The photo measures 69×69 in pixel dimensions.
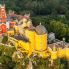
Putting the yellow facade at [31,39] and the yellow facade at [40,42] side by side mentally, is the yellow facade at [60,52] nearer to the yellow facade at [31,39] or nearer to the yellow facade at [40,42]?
the yellow facade at [40,42]

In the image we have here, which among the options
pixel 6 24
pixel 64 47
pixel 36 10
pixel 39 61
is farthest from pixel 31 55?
pixel 36 10

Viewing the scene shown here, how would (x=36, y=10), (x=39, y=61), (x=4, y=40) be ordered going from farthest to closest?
(x=36, y=10) < (x=4, y=40) < (x=39, y=61)

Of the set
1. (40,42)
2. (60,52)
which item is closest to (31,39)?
(40,42)

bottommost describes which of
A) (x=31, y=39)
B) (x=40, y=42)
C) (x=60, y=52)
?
(x=60, y=52)

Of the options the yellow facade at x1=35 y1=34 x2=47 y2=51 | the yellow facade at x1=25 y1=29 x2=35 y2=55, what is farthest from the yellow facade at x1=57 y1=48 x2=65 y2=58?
the yellow facade at x1=25 y1=29 x2=35 y2=55

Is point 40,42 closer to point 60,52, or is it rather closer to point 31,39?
point 31,39

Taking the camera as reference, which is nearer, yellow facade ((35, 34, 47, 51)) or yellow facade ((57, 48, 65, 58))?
yellow facade ((35, 34, 47, 51))

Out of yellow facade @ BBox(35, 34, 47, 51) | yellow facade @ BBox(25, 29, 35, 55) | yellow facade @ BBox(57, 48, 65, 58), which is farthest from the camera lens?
yellow facade @ BBox(25, 29, 35, 55)

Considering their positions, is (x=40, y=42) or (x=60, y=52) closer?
(x=40, y=42)

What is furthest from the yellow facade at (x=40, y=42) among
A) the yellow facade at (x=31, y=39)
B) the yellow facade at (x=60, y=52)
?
the yellow facade at (x=60, y=52)

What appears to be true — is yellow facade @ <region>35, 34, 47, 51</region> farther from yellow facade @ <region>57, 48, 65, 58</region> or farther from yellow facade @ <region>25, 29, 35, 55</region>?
yellow facade @ <region>57, 48, 65, 58</region>

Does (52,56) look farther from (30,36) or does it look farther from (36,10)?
(36,10)
